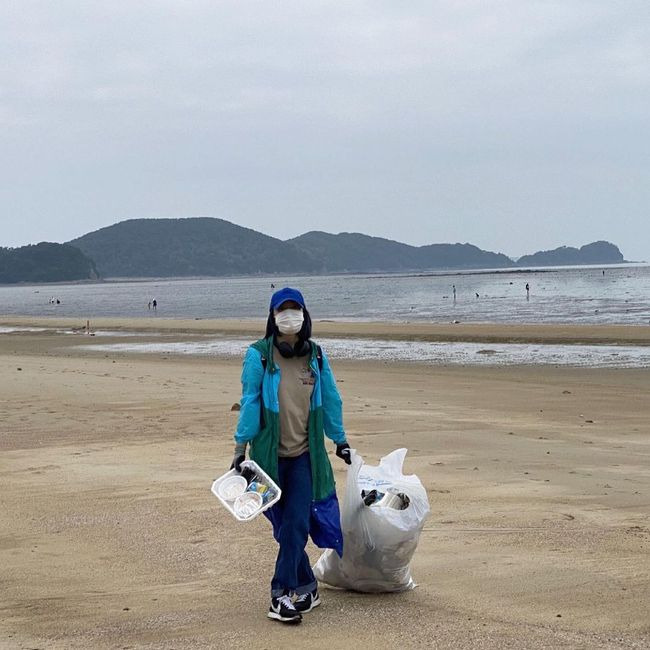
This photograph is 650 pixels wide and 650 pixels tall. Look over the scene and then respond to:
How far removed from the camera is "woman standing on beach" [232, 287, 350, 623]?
4.75 meters

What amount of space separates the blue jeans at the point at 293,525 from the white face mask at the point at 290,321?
2.14ft

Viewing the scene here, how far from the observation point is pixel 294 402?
4812 millimetres

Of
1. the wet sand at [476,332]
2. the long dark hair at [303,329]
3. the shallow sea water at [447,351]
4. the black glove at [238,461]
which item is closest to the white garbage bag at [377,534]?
the black glove at [238,461]

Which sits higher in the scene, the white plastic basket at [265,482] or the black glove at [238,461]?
the black glove at [238,461]

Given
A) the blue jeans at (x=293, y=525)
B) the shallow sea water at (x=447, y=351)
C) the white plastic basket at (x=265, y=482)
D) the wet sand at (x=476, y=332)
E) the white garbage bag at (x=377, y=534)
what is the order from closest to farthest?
the white plastic basket at (x=265, y=482) < the blue jeans at (x=293, y=525) < the white garbage bag at (x=377, y=534) < the shallow sea water at (x=447, y=351) < the wet sand at (x=476, y=332)

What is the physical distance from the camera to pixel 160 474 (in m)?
8.30

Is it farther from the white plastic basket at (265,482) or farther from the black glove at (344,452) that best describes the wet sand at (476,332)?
the white plastic basket at (265,482)

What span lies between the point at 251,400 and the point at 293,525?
667 mm

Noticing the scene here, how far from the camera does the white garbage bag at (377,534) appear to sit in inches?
192

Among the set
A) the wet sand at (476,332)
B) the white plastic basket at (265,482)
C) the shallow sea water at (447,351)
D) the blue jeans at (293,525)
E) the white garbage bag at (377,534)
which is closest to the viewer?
the white plastic basket at (265,482)

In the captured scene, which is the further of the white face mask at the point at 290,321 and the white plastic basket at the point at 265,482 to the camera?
the white face mask at the point at 290,321

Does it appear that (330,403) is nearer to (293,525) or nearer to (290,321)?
(290,321)

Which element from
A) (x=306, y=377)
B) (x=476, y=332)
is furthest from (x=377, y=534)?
(x=476, y=332)

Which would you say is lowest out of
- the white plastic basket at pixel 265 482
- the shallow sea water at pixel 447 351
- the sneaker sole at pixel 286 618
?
the shallow sea water at pixel 447 351
